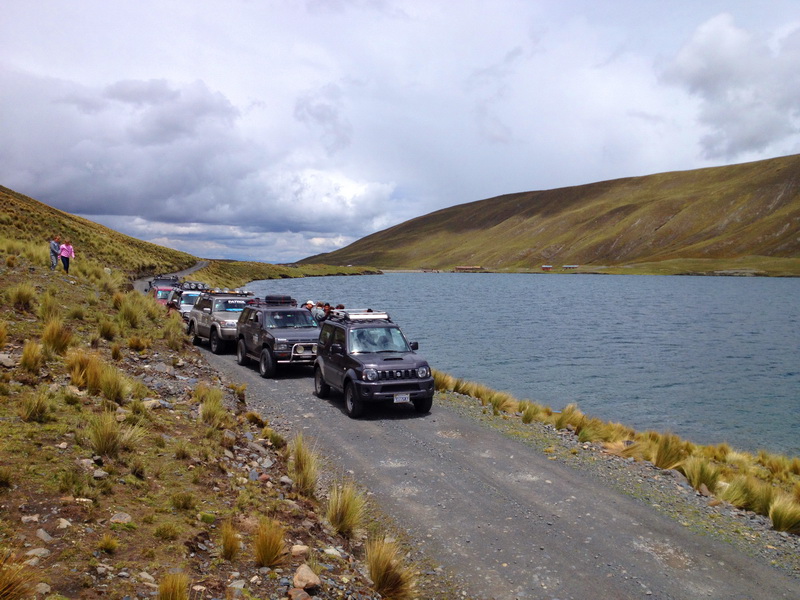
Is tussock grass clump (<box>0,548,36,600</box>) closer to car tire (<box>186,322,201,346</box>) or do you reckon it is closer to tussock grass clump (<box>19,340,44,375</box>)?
tussock grass clump (<box>19,340,44,375</box>)

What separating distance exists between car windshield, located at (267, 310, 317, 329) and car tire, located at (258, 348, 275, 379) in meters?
1.07

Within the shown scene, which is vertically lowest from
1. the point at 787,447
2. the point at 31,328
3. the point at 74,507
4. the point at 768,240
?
the point at 787,447

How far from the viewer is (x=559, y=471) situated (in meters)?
9.98

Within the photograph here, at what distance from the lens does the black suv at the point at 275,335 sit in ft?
57.7

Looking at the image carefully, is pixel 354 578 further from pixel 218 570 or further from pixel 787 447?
pixel 787 447

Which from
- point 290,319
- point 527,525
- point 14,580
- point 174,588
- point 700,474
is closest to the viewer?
point 14,580

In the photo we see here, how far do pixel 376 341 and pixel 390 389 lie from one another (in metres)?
1.74

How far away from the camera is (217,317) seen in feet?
76.3

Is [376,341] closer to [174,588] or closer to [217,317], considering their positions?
[174,588]

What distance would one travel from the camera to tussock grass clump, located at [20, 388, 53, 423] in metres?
7.45

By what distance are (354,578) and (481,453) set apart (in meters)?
5.18

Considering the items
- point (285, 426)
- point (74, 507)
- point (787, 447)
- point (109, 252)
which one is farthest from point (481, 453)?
point (109, 252)

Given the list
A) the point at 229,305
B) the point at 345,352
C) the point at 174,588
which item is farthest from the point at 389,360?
the point at 229,305

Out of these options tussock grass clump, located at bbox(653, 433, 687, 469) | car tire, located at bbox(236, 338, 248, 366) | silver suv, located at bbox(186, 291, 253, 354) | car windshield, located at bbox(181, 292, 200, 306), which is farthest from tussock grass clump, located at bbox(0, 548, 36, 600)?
car windshield, located at bbox(181, 292, 200, 306)
